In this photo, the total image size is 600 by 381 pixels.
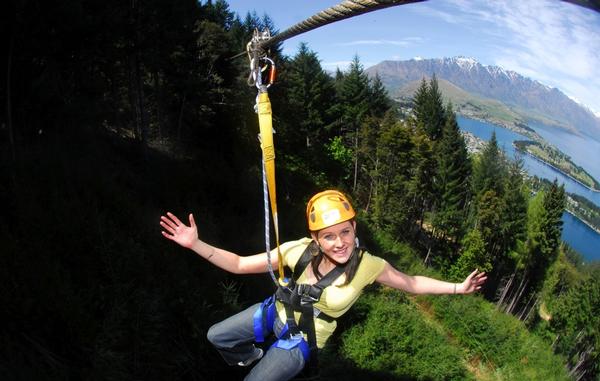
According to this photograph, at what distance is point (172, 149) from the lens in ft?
72.4

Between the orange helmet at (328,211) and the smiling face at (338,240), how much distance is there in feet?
0.23

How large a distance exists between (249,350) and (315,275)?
1.16m

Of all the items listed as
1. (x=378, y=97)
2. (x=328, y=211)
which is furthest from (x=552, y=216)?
(x=328, y=211)

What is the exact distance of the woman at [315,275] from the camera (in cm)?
283

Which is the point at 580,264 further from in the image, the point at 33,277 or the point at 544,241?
the point at 33,277

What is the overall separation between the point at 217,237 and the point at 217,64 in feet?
48.4

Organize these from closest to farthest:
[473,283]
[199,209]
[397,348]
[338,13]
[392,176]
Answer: [338,13] → [473,283] → [199,209] → [397,348] → [392,176]

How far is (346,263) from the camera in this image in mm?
2926

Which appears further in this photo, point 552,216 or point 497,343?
point 552,216

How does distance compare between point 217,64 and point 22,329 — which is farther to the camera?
point 217,64

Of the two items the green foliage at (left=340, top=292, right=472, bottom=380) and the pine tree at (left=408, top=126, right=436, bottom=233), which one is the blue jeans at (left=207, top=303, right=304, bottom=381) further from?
the pine tree at (left=408, top=126, right=436, bottom=233)

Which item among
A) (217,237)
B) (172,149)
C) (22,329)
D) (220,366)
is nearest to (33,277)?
(22,329)

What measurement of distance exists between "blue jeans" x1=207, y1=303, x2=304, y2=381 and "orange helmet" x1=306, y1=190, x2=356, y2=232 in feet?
3.34

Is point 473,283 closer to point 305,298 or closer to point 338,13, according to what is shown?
point 305,298
